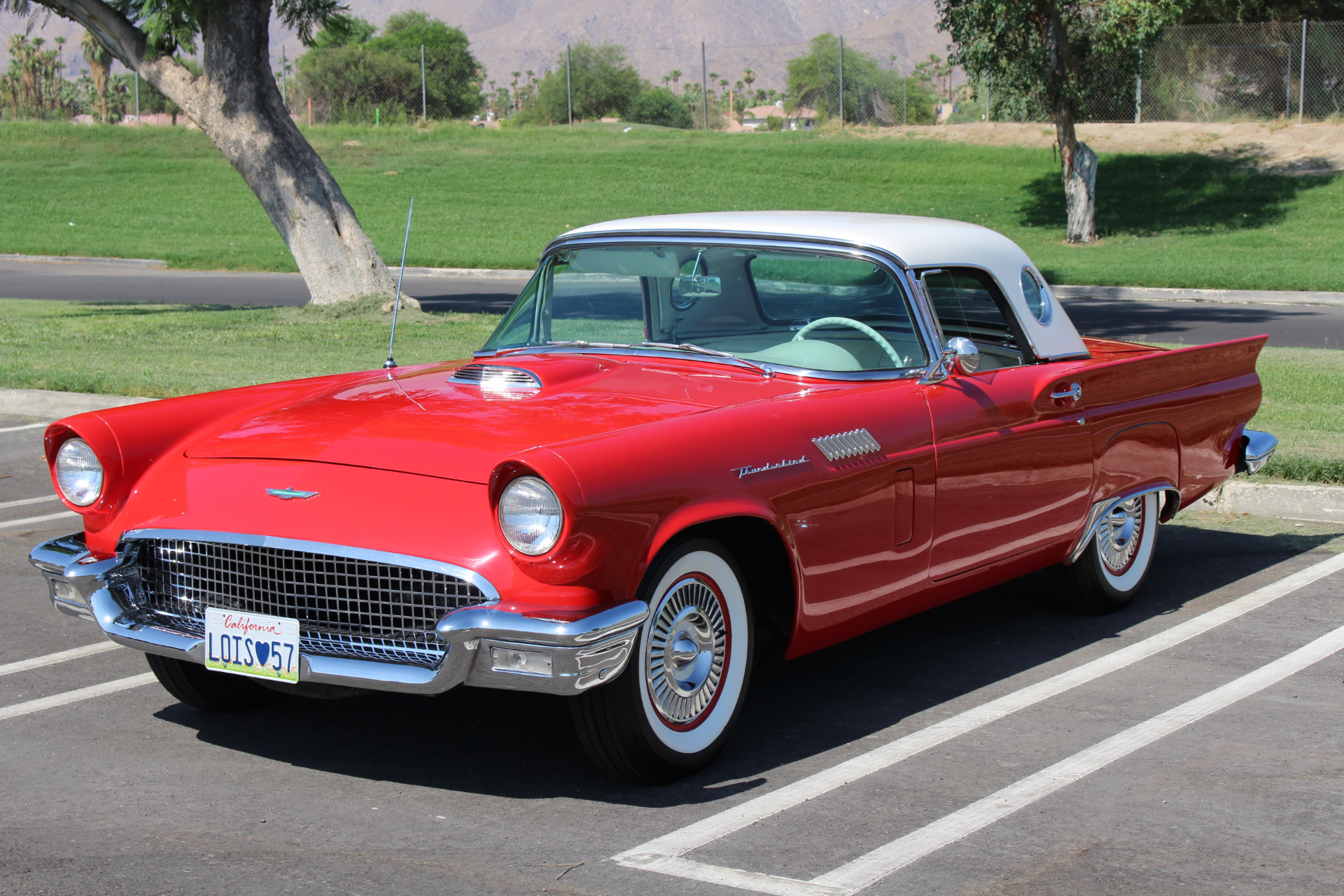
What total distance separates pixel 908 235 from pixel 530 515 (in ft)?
7.11

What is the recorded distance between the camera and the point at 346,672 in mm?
3648

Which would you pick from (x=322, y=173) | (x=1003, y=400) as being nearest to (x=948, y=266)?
(x=1003, y=400)

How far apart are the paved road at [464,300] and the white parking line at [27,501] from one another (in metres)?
10.9

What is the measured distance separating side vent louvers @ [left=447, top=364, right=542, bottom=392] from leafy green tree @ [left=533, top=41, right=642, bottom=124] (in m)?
50.9

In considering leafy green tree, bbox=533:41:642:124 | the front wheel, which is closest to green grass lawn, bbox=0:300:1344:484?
the front wheel

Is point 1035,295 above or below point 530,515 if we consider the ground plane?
above

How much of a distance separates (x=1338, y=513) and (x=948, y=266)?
331 cm

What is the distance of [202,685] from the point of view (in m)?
4.48

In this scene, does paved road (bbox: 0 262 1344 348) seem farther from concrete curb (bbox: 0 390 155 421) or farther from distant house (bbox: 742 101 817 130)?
distant house (bbox: 742 101 817 130)

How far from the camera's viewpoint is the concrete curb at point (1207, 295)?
1980 cm

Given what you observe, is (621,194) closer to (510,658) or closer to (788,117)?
(510,658)

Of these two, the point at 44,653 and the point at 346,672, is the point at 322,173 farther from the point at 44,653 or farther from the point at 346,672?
the point at 346,672

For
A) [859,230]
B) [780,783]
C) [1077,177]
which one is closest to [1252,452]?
[859,230]

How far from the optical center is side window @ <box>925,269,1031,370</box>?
5.27m
